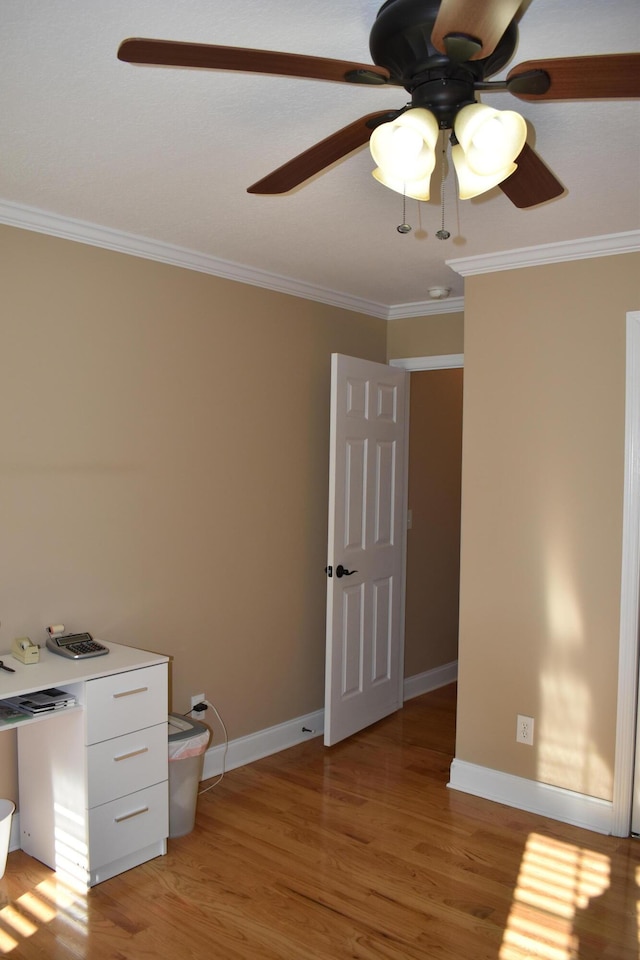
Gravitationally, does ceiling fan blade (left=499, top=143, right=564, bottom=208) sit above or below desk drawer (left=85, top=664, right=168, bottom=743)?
above

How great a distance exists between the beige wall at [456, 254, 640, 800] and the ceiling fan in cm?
198

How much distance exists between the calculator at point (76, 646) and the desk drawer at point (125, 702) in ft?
0.65

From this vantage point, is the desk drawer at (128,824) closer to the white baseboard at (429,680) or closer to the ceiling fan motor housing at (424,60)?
the white baseboard at (429,680)

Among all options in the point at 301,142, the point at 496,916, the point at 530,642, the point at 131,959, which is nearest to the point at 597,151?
the point at 301,142

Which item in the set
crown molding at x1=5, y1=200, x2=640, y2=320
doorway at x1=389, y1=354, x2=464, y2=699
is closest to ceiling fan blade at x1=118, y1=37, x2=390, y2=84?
crown molding at x1=5, y1=200, x2=640, y2=320

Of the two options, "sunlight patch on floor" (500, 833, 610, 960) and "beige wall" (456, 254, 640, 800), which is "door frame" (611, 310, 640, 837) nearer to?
"beige wall" (456, 254, 640, 800)

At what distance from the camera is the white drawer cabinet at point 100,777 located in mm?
2709

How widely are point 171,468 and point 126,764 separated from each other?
4.31 ft

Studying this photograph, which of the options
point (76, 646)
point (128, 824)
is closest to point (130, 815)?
point (128, 824)

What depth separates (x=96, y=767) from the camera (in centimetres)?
272

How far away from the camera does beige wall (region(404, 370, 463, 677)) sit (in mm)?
5105

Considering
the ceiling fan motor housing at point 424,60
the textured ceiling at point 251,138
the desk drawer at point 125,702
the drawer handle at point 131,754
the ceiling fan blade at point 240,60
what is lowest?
the drawer handle at point 131,754

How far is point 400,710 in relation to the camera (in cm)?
480

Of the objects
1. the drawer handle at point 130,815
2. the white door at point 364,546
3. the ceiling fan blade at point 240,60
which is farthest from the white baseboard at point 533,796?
the ceiling fan blade at point 240,60
